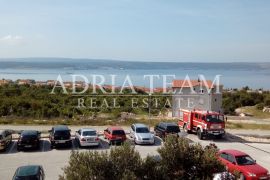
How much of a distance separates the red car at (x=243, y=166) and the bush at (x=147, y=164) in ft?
15.4

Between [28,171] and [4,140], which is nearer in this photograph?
[28,171]

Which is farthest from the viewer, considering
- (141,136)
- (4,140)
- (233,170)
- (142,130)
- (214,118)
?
(214,118)

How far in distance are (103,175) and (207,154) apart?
13.3ft

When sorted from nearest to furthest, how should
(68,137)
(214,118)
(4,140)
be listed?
(4,140) < (68,137) < (214,118)

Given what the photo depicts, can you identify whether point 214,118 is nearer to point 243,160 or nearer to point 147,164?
point 243,160

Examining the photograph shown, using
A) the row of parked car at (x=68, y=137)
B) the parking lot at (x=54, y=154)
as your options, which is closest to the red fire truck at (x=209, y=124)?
the parking lot at (x=54, y=154)

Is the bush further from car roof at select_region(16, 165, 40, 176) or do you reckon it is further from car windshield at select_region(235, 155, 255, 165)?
car windshield at select_region(235, 155, 255, 165)

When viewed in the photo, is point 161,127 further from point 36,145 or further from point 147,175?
point 147,175

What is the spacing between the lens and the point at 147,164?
42.8 feet

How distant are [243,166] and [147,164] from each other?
25.0ft

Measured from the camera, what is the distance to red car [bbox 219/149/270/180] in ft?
59.5

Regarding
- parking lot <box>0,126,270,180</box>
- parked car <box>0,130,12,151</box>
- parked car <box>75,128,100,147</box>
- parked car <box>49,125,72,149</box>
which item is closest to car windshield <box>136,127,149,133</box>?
parking lot <box>0,126,270,180</box>

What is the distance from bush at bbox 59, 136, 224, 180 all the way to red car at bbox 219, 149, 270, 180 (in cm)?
468

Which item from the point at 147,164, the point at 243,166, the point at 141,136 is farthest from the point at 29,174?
the point at 141,136
